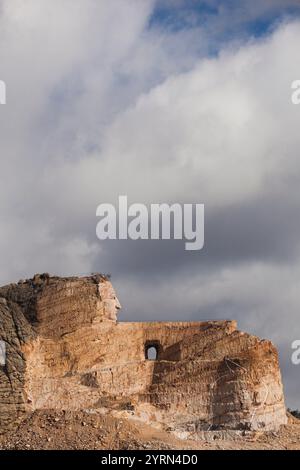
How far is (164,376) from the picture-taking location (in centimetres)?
7888

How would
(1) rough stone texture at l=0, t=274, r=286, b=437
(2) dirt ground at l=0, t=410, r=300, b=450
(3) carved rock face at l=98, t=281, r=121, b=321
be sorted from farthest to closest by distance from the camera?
(3) carved rock face at l=98, t=281, r=121, b=321
(1) rough stone texture at l=0, t=274, r=286, b=437
(2) dirt ground at l=0, t=410, r=300, b=450

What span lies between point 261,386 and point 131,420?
26.8 feet

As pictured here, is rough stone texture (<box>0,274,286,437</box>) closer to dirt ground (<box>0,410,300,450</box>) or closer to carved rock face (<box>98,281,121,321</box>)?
carved rock face (<box>98,281,121,321</box>)

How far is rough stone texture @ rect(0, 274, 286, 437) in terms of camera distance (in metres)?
76.3

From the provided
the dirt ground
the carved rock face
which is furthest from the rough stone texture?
the dirt ground

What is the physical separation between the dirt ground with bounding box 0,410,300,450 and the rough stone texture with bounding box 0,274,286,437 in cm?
132

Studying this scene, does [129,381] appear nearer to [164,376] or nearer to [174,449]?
[164,376]

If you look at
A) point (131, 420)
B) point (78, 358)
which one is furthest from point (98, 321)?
point (131, 420)

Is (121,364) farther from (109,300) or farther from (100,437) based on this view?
(100,437)

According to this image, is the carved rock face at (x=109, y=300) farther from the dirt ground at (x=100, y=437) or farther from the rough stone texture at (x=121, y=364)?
the dirt ground at (x=100, y=437)

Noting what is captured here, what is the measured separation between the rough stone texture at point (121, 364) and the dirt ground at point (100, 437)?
4.33 feet

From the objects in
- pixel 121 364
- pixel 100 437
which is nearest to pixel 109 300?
pixel 121 364
